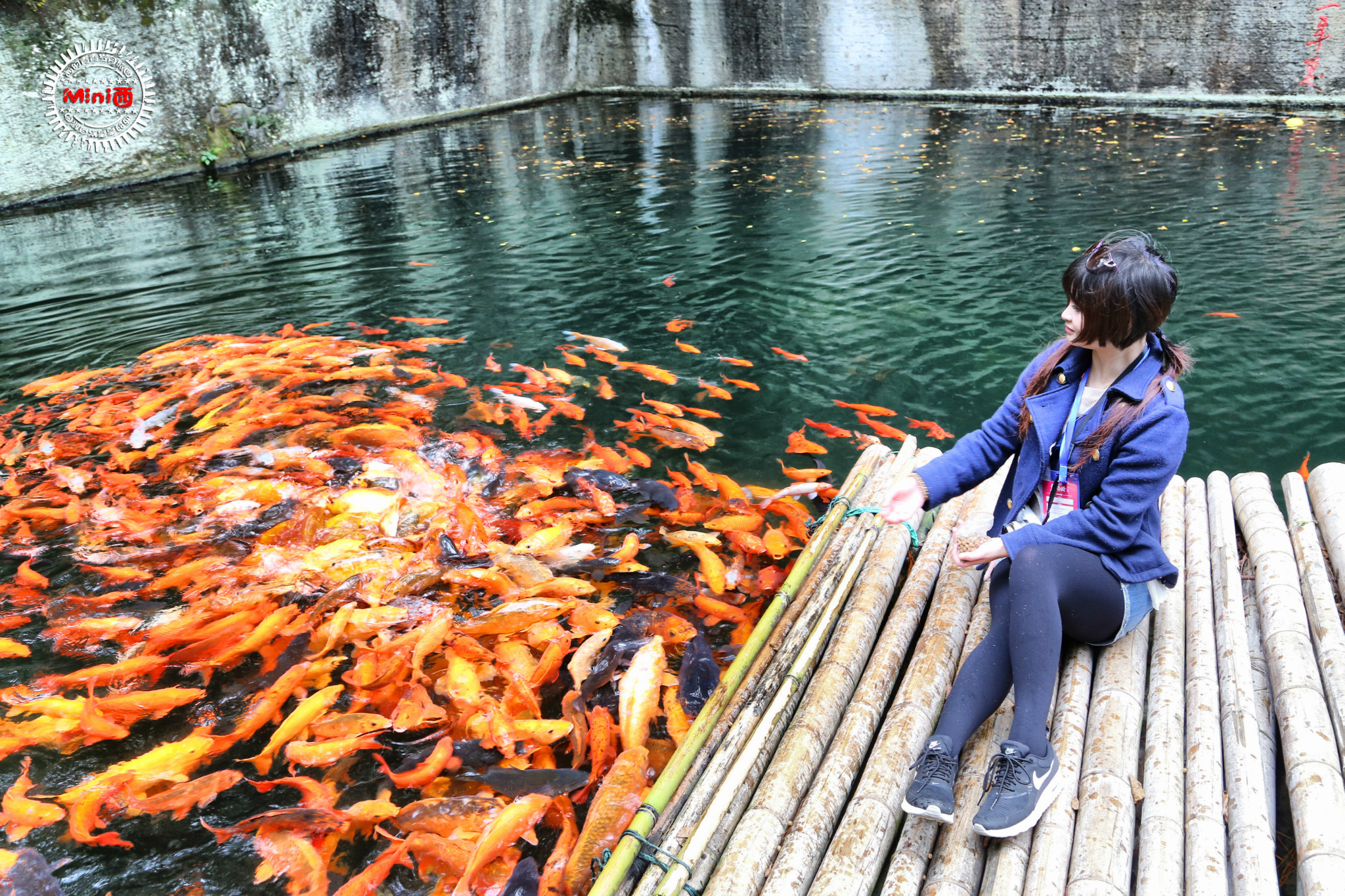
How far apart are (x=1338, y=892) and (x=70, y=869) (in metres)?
3.48

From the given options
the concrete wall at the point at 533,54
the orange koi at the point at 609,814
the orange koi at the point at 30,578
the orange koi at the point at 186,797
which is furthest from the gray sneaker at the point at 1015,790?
the concrete wall at the point at 533,54

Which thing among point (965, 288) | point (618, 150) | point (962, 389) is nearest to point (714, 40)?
point (618, 150)

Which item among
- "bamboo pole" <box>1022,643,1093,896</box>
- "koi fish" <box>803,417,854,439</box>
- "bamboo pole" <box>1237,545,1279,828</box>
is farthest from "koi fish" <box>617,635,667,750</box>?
"koi fish" <box>803,417,854,439</box>

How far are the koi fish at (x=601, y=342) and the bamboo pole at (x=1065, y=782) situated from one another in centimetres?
456

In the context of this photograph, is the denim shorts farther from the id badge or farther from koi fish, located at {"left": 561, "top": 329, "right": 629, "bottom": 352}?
koi fish, located at {"left": 561, "top": 329, "right": 629, "bottom": 352}

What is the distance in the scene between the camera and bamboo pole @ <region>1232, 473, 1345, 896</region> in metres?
1.83

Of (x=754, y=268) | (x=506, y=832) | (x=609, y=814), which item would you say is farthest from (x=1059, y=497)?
(x=754, y=268)

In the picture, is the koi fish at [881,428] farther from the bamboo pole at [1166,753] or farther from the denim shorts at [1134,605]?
the denim shorts at [1134,605]

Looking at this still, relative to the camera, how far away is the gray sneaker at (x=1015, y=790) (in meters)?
1.96

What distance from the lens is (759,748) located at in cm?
238

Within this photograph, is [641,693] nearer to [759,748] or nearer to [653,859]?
[759,748]

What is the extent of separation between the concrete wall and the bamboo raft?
51.7 feet

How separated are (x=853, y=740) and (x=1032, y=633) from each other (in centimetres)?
60

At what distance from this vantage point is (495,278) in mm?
8188
